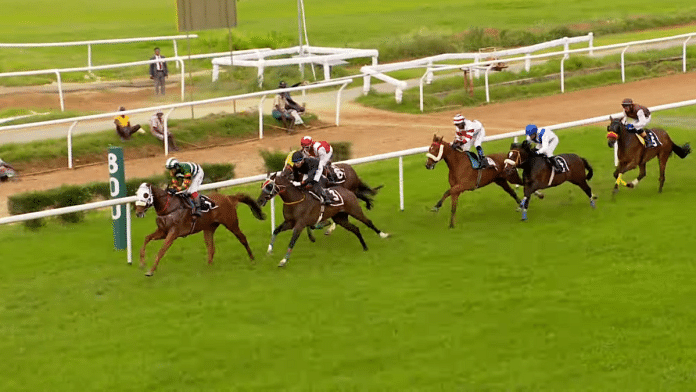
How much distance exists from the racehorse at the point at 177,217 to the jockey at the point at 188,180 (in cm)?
8

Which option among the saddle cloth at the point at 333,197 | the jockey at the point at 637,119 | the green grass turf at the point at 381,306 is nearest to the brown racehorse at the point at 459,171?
the green grass turf at the point at 381,306

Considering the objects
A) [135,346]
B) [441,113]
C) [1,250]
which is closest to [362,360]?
[135,346]

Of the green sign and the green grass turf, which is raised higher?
the green sign

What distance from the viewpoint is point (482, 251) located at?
13.2 m

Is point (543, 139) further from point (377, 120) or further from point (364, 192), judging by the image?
point (377, 120)

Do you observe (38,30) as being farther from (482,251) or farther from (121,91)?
(482,251)

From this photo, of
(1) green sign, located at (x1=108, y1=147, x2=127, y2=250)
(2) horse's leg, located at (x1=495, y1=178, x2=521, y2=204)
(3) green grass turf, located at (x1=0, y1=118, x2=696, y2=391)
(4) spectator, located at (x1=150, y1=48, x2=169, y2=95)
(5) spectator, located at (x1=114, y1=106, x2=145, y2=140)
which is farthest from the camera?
(4) spectator, located at (x1=150, y1=48, x2=169, y2=95)

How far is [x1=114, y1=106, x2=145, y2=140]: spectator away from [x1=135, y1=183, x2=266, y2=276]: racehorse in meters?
6.32

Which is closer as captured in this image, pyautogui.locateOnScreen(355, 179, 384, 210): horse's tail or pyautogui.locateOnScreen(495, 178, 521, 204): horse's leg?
pyautogui.locateOnScreen(355, 179, 384, 210): horse's tail

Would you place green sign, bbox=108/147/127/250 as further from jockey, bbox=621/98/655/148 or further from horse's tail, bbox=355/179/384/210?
jockey, bbox=621/98/655/148

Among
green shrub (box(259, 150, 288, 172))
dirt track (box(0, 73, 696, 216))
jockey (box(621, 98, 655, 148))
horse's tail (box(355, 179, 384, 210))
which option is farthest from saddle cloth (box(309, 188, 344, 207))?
dirt track (box(0, 73, 696, 216))

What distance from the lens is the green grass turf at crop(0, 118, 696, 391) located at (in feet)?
32.4

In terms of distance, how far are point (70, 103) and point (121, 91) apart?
172 centimetres

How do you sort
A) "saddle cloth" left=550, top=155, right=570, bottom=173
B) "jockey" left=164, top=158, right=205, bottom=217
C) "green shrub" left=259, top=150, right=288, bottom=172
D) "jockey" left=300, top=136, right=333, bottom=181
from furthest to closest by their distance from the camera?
1. "green shrub" left=259, top=150, right=288, bottom=172
2. "saddle cloth" left=550, top=155, right=570, bottom=173
3. "jockey" left=300, top=136, right=333, bottom=181
4. "jockey" left=164, top=158, right=205, bottom=217
